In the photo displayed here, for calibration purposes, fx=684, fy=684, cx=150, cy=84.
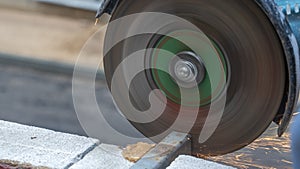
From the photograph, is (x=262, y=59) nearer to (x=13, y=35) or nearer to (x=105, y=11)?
(x=105, y=11)

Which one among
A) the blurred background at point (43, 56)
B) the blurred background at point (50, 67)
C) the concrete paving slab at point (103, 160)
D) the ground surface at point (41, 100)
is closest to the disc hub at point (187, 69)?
the concrete paving slab at point (103, 160)

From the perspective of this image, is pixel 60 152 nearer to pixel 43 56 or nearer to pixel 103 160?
pixel 103 160

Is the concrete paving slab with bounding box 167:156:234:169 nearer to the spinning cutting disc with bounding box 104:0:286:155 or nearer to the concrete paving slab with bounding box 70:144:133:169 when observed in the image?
the spinning cutting disc with bounding box 104:0:286:155

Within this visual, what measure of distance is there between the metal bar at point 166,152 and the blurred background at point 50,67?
43 cm

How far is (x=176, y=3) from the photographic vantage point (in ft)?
8.00

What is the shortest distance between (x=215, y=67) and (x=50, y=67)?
2.99 m

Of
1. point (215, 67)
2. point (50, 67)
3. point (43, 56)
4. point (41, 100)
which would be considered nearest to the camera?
point (215, 67)

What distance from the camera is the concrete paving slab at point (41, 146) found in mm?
2535

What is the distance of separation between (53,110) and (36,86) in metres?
0.52

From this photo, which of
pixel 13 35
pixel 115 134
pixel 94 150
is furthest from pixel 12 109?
pixel 94 150

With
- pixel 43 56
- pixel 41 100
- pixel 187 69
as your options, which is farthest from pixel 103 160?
pixel 43 56

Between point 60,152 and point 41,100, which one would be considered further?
point 41,100

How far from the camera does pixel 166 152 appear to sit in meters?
2.45

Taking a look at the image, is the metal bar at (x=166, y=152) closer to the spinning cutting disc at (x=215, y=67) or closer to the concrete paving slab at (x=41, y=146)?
the spinning cutting disc at (x=215, y=67)
